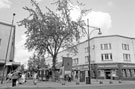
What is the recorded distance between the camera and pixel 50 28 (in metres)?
24.6

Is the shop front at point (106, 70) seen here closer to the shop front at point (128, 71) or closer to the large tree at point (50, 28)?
the shop front at point (128, 71)

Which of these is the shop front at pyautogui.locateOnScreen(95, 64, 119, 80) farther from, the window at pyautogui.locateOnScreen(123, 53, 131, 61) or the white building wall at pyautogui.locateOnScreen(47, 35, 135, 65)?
the window at pyautogui.locateOnScreen(123, 53, 131, 61)

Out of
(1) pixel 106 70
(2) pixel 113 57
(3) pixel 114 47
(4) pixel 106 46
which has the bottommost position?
(1) pixel 106 70

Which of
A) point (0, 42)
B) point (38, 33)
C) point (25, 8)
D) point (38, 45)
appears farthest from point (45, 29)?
point (0, 42)

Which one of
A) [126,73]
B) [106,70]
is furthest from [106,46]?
[126,73]

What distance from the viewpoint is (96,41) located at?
131 feet

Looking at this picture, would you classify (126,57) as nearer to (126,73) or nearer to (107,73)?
(126,73)

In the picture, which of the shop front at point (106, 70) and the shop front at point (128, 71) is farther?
the shop front at point (128, 71)

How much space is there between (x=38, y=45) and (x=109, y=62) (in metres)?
21.2

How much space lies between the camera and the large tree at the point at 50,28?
80.4 feet

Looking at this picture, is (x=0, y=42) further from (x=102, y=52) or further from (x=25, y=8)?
(x=102, y=52)

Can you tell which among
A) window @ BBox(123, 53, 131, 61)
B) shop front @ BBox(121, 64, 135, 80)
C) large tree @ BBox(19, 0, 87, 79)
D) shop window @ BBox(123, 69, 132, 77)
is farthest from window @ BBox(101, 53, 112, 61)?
large tree @ BBox(19, 0, 87, 79)

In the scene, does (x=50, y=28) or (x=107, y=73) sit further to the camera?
(x=107, y=73)

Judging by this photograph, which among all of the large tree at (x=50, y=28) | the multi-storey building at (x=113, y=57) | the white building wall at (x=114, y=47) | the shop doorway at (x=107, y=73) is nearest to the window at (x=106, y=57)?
the multi-storey building at (x=113, y=57)
